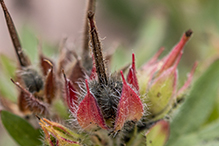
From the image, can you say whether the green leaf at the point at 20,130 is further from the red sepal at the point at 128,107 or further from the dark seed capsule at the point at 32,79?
the red sepal at the point at 128,107

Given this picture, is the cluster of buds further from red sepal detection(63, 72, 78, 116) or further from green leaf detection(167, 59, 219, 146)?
green leaf detection(167, 59, 219, 146)

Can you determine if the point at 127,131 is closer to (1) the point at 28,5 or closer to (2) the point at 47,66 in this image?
(2) the point at 47,66

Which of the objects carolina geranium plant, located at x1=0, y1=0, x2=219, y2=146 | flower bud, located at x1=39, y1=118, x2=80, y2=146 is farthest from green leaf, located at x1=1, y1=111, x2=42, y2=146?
flower bud, located at x1=39, y1=118, x2=80, y2=146

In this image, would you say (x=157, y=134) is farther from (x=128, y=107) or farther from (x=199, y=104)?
(x=199, y=104)

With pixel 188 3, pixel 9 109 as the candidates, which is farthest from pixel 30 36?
pixel 188 3

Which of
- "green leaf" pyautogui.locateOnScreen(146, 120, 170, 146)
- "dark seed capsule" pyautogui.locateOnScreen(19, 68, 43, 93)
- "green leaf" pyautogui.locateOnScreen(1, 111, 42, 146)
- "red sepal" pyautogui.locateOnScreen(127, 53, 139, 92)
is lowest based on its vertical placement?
"green leaf" pyautogui.locateOnScreen(146, 120, 170, 146)

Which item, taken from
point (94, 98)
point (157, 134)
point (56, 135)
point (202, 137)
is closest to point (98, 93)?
point (94, 98)
